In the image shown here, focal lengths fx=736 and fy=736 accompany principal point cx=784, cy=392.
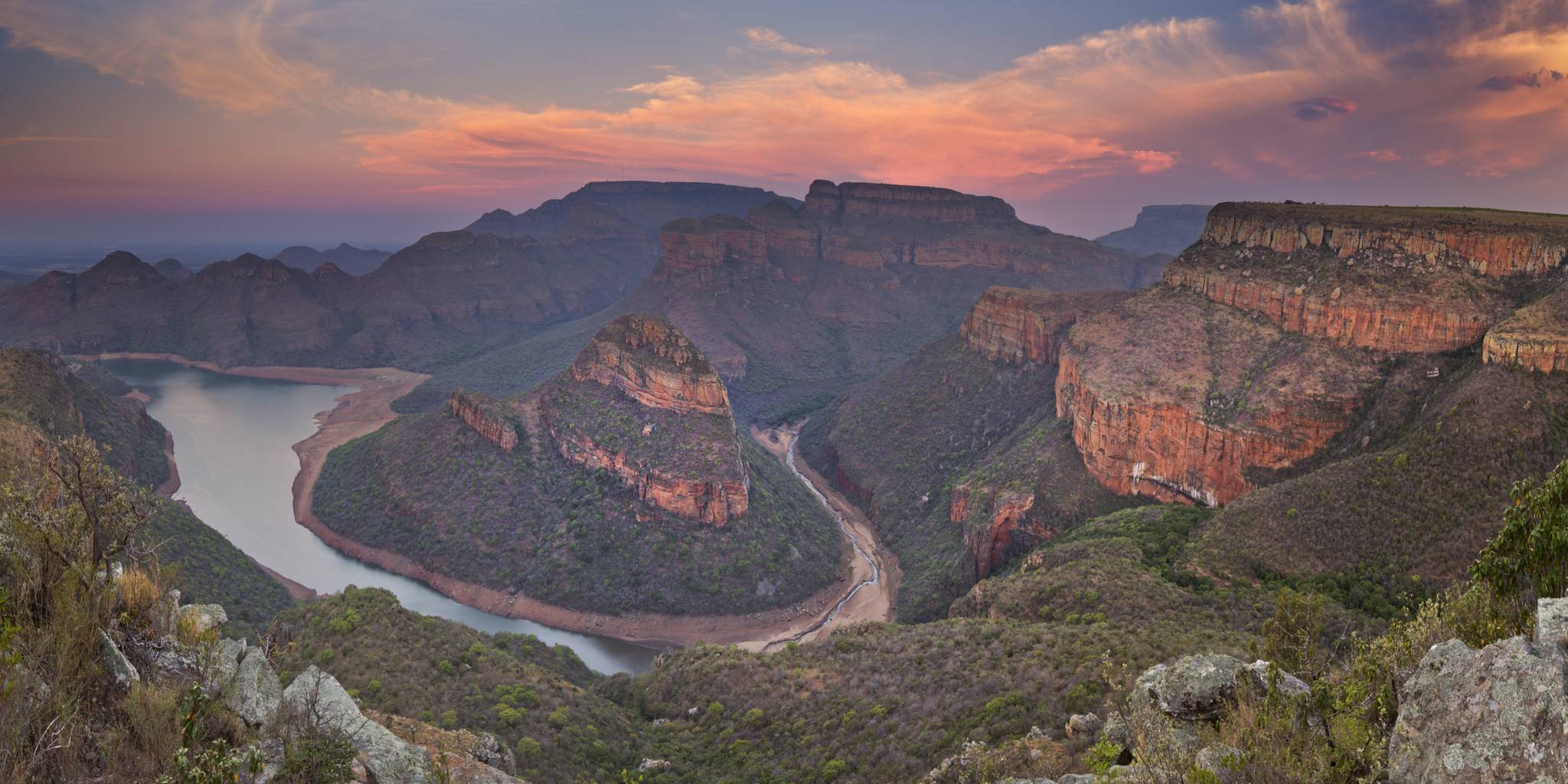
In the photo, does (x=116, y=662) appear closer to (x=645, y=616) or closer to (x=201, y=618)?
(x=201, y=618)

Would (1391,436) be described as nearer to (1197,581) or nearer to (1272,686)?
(1197,581)

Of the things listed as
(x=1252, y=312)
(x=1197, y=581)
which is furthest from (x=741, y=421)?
(x=1197, y=581)

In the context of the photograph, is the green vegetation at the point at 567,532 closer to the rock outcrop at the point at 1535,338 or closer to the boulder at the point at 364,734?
the boulder at the point at 364,734

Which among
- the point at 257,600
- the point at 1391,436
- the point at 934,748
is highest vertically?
the point at 1391,436

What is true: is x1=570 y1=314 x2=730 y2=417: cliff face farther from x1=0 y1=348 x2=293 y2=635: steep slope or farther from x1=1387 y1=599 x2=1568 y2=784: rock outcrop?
x1=1387 y1=599 x2=1568 y2=784: rock outcrop

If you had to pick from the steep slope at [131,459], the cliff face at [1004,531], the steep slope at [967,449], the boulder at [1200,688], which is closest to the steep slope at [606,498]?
the steep slope at [967,449]

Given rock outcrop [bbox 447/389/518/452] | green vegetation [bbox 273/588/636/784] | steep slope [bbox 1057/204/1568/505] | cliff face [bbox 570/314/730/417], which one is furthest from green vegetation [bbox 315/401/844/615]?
steep slope [bbox 1057/204/1568/505]

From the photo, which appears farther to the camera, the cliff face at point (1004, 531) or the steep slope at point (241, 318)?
the steep slope at point (241, 318)
